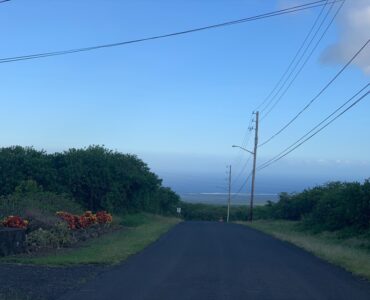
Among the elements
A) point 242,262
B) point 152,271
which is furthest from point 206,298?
point 242,262

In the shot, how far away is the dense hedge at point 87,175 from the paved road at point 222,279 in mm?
28190

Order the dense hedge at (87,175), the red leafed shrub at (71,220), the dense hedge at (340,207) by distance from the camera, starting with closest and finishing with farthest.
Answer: the red leafed shrub at (71,220)
the dense hedge at (340,207)
the dense hedge at (87,175)

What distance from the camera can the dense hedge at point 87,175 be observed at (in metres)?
48.0

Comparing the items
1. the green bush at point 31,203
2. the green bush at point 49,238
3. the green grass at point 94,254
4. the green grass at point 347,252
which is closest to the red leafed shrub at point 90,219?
the green bush at point 31,203

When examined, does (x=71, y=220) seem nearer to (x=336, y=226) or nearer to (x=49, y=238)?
(x=49, y=238)

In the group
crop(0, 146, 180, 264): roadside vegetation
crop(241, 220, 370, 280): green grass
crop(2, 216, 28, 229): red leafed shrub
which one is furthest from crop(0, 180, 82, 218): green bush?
crop(241, 220, 370, 280): green grass

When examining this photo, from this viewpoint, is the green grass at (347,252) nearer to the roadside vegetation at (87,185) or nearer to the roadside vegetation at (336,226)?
the roadside vegetation at (336,226)

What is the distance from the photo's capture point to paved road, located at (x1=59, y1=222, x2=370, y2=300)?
12648mm

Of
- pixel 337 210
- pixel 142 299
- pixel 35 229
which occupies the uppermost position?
pixel 337 210

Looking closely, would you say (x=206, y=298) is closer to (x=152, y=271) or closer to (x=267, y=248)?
(x=152, y=271)

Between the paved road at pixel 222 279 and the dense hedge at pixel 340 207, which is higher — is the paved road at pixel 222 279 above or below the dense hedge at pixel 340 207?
below

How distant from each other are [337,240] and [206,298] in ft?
71.9

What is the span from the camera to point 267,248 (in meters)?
25.3

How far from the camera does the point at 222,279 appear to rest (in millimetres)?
14883
